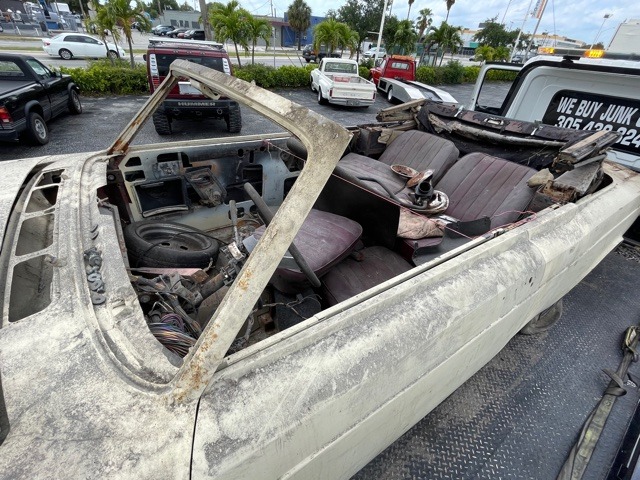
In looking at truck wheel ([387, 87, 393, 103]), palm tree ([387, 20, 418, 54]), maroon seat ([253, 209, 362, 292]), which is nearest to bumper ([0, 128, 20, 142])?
maroon seat ([253, 209, 362, 292])

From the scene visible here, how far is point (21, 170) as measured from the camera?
1.84 meters

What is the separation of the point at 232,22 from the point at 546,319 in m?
13.1

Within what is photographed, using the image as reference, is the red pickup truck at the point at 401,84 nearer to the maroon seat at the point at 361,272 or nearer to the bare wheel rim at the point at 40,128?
the maroon seat at the point at 361,272

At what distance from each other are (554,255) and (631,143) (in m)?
2.44

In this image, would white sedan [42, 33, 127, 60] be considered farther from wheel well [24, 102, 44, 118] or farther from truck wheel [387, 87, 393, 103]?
truck wheel [387, 87, 393, 103]

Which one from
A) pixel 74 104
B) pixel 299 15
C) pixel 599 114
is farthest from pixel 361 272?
pixel 299 15

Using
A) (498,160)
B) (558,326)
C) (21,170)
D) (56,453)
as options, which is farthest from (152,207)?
(558,326)

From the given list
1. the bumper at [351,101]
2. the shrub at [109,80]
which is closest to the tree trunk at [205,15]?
the shrub at [109,80]

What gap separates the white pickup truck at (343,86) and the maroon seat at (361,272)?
8499 mm

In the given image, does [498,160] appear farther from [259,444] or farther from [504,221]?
[259,444]

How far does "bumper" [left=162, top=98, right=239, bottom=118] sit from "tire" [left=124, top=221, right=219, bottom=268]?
15.8 feet

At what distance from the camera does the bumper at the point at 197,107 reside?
6.26m

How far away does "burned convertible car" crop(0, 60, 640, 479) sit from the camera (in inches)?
31.3

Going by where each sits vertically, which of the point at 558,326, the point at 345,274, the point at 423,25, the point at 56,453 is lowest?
the point at 558,326
